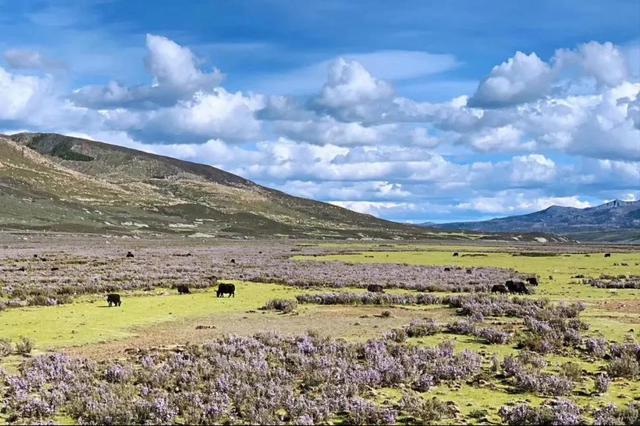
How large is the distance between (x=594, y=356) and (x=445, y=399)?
6.55 metres

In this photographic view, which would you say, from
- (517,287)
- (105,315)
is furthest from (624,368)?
(517,287)

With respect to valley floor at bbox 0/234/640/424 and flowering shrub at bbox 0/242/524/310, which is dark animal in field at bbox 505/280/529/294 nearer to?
valley floor at bbox 0/234/640/424

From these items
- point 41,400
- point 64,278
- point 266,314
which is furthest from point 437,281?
point 41,400

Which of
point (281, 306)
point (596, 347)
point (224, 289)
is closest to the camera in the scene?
point (596, 347)

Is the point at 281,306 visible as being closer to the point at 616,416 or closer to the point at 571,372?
the point at 571,372

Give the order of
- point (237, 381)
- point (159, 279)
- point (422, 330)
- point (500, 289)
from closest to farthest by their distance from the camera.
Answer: point (237, 381)
point (422, 330)
point (500, 289)
point (159, 279)

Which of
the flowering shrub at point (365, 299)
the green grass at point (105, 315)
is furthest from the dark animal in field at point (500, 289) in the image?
the green grass at point (105, 315)

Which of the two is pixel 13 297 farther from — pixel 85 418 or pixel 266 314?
pixel 85 418

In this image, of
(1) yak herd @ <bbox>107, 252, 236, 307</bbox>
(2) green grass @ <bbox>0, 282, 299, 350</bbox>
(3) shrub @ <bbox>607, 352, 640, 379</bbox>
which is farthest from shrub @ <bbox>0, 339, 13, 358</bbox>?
(3) shrub @ <bbox>607, 352, 640, 379</bbox>

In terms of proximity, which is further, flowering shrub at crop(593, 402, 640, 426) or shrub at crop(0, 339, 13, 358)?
shrub at crop(0, 339, 13, 358)

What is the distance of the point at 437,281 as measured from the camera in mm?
45281

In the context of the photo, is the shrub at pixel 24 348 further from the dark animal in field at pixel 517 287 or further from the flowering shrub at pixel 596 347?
the dark animal in field at pixel 517 287

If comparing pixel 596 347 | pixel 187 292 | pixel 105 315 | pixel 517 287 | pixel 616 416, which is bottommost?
pixel 105 315

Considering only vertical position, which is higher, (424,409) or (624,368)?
(624,368)
